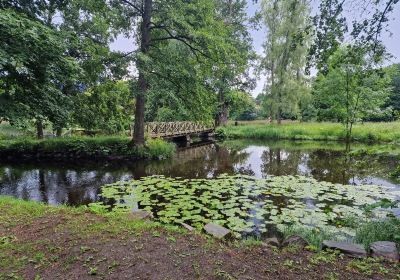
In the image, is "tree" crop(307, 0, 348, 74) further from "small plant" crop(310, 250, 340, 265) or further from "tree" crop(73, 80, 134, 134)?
"tree" crop(73, 80, 134, 134)

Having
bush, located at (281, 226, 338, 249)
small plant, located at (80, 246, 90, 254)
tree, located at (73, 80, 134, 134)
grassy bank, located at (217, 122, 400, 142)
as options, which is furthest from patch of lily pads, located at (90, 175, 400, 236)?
grassy bank, located at (217, 122, 400, 142)

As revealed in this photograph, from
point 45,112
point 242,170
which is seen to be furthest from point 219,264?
point 242,170

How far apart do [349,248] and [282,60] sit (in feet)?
88.5

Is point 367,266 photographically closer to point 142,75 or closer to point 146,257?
point 146,257

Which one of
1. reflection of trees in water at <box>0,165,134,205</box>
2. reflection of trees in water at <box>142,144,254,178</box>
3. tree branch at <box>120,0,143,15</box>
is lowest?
reflection of trees in water at <box>142,144,254,178</box>

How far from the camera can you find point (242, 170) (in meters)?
12.0

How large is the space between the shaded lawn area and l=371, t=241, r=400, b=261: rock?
25 centimetres

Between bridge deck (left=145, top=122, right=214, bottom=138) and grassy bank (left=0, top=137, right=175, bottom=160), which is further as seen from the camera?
bridge deck (left=145, top=122, right=214, bottom=138)

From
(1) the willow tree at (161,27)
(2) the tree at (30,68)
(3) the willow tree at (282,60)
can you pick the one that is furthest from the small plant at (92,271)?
(3) the willow tree at (282,60)

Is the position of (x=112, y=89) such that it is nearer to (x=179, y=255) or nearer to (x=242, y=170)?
(x=242, y=170)

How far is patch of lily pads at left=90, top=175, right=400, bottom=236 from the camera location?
5.68 m

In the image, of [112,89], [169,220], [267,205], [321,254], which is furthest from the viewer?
[112,89]

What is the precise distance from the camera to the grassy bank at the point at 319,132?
22500 mm

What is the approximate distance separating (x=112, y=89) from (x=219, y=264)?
464 inches
